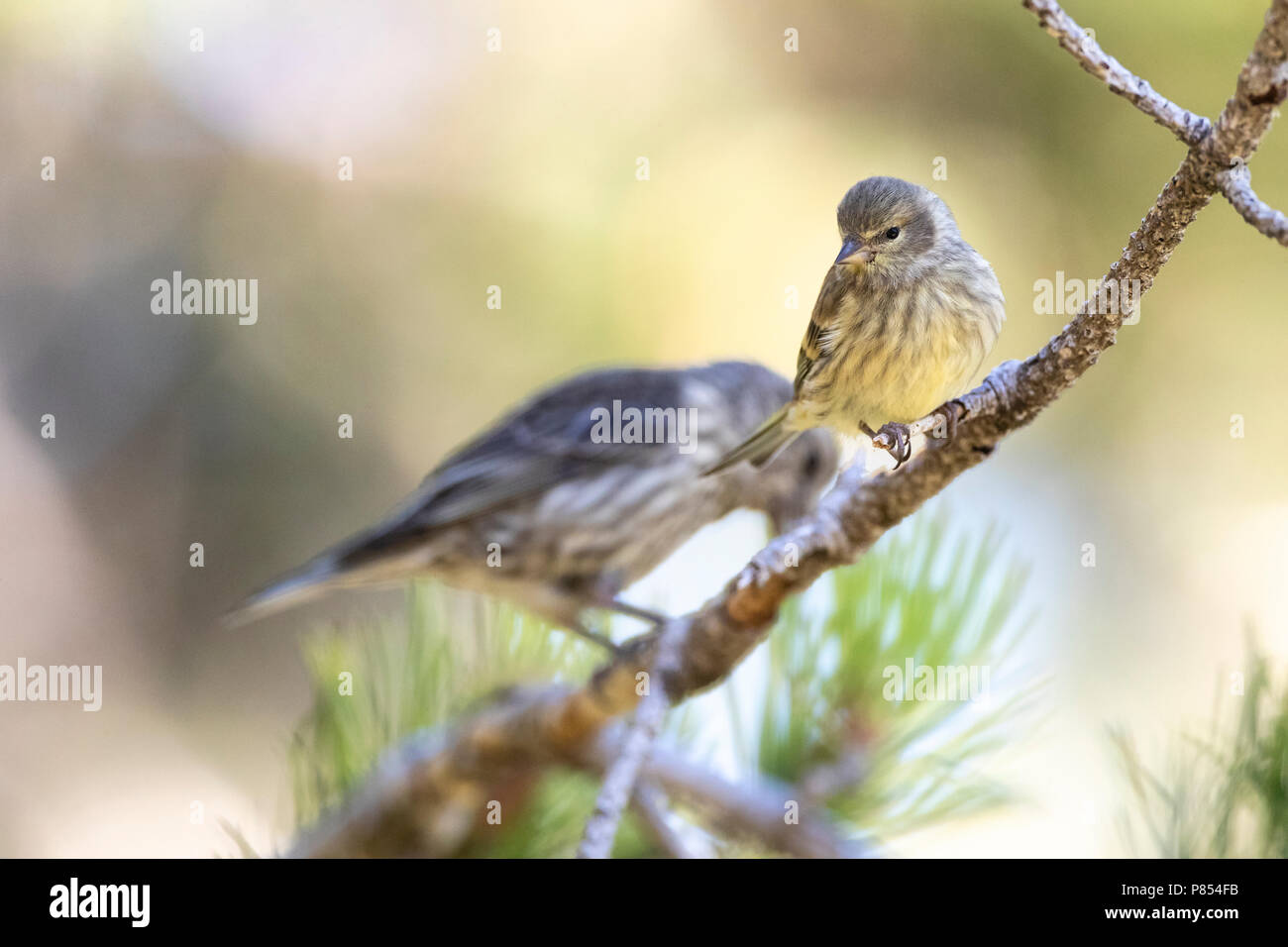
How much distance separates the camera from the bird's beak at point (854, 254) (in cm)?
139

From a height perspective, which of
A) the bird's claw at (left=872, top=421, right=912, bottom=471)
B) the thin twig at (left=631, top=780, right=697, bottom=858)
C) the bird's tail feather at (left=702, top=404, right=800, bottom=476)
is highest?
the bird's tail feather at (left=702, top=404, right=800, bottom=476)

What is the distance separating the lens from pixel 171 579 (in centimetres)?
337

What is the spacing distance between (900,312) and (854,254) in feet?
0.58

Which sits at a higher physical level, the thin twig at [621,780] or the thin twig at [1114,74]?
the thin twig at [1114,74]

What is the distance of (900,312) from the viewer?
155cm

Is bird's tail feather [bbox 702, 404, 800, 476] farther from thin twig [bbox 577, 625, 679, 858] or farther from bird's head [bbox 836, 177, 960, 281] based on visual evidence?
thin twig [bbox 577, 625, 679, 858]

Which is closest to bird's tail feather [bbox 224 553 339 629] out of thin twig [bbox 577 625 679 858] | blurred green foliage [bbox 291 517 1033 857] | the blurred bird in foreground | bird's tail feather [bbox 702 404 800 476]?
the blurred bird in foreground

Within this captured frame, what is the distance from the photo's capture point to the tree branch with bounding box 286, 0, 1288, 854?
0.74 meters

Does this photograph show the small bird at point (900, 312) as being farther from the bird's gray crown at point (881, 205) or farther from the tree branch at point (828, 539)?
the tree branch at point (828, 539)

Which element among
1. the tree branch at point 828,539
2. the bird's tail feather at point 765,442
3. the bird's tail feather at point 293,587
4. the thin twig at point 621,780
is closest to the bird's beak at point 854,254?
the tree branch at point 828,539

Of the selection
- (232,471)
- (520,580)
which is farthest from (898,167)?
(232,471)

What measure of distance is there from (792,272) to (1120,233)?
37.4 inches

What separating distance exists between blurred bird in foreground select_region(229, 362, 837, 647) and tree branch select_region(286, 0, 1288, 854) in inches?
28.8

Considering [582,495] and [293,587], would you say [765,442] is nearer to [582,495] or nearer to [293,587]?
[582,495]
